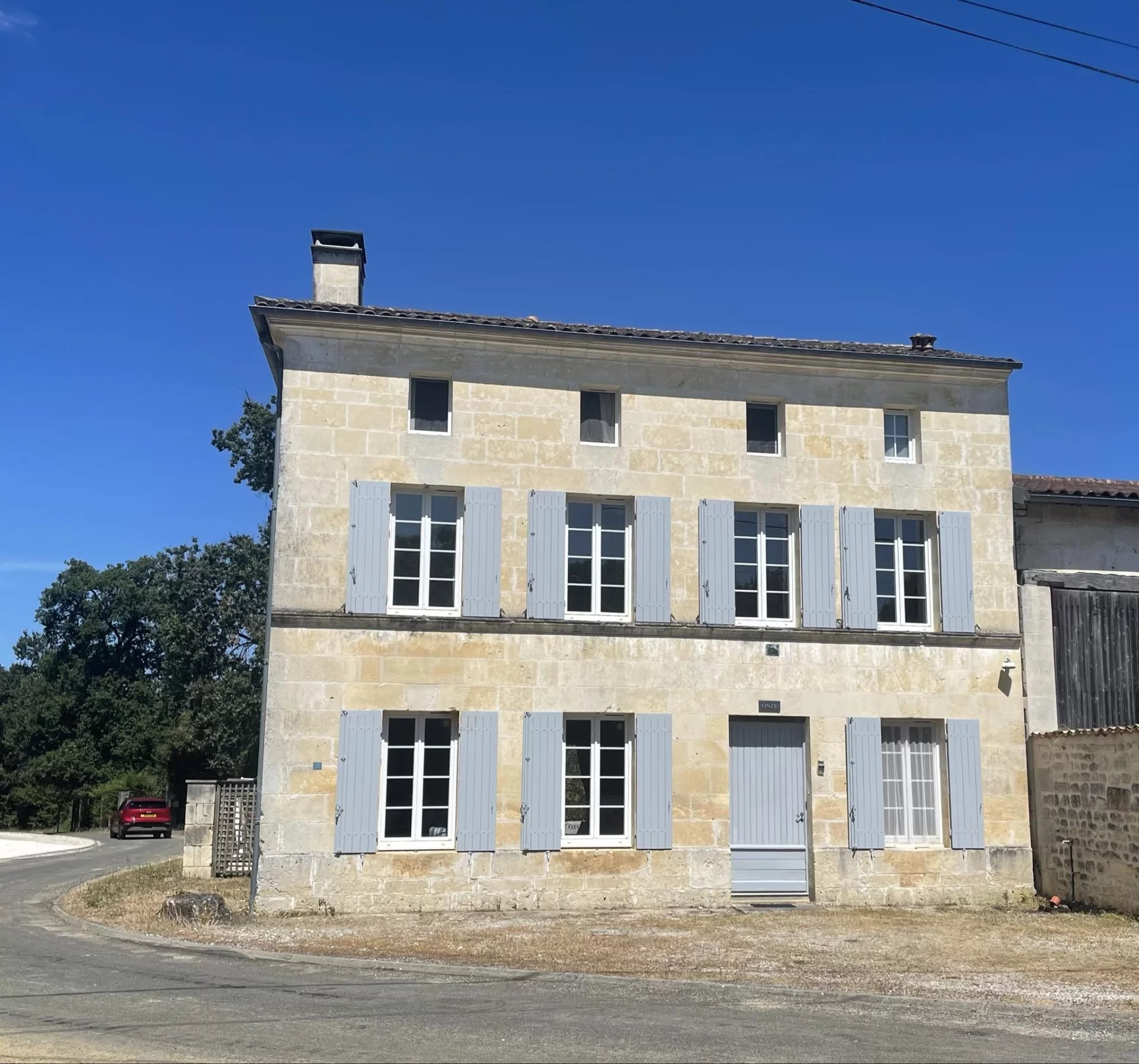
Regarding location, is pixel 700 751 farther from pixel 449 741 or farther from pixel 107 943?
pixel 107 943

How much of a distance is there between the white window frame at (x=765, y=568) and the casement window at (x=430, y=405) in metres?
3.83

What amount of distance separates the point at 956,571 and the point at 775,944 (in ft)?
19.0

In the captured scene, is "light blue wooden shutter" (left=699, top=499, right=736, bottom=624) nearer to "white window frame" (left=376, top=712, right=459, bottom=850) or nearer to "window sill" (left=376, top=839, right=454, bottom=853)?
"white window frame" (left=376, top=712, right=459, bottom=850)

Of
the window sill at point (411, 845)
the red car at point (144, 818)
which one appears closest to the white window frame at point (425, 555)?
the window sill at point (411, 845)

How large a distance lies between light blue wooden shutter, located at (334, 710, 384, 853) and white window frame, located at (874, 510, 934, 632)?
6384 millimetres

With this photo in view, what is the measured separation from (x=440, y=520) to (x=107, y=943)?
18.9 ft

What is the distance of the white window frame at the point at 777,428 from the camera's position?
1457cm

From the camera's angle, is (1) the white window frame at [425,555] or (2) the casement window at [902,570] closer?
(1) the white window frame at [425,555]

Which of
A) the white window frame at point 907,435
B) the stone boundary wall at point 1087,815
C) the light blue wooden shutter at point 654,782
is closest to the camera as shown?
the stone boundary wall at point 1087,815

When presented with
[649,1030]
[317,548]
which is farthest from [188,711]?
[649,1030]

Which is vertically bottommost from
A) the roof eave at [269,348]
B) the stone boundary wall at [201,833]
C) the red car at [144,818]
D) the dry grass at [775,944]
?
the red car at [144,818]

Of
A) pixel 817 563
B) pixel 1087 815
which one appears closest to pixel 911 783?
pixel 1087 815

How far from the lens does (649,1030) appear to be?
23.5ft

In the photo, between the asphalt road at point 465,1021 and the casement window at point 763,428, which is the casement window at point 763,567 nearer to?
the casement window at point 763,428
